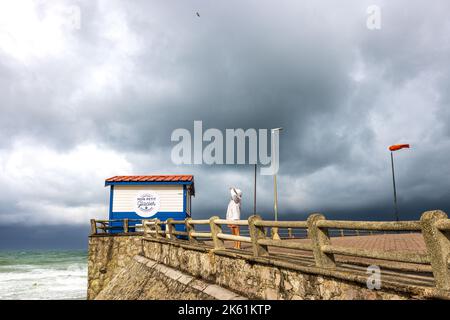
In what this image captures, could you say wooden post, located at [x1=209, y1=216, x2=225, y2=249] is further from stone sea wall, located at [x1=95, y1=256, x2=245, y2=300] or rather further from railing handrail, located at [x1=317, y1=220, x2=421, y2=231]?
railing handrail, located at [x1=317, y1=220, x2=421, y2=231]

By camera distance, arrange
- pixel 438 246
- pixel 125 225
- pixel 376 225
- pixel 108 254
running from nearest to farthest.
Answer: pixel 438 246
pixel 376 225
pixel 108 254
pixel 125 225

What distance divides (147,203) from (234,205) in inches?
461

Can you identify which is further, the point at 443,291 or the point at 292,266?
the point at 292,266

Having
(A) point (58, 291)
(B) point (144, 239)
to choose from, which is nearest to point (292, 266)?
(B) point (144, 239)

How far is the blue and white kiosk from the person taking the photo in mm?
19922

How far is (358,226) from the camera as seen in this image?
402cm

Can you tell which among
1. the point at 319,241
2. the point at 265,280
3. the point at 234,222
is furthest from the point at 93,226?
the point at 319,241

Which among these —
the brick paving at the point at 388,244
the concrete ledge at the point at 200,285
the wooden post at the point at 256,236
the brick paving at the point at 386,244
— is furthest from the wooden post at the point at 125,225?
the wooden post at the point at 256,236

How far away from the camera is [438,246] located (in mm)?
3033

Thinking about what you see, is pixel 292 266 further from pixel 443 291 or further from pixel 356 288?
pixel 443 291

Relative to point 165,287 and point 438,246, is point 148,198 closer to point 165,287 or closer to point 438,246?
point 165,287

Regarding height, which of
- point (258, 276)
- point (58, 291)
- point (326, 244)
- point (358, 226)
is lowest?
point (58, 291)

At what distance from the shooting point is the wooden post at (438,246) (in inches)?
119

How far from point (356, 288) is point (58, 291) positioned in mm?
32452
